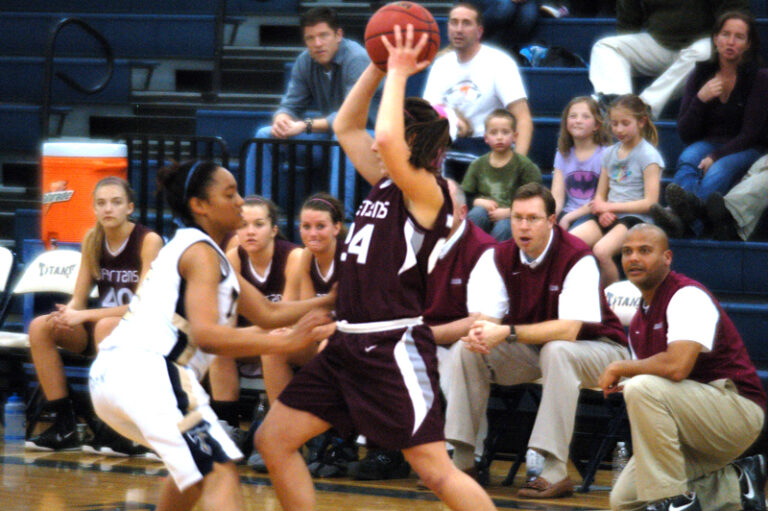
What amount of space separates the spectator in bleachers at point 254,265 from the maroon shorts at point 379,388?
2417mm

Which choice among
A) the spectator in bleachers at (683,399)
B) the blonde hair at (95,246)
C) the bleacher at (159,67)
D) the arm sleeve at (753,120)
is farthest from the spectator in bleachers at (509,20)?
the spectator in bleachers at (683,399)

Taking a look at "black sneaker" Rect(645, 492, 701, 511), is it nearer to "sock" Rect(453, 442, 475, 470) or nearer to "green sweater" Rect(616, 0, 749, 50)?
"sock" Rect(453, 442, 475, 470)

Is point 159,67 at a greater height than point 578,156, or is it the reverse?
point 159,67

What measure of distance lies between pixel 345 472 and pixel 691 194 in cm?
238

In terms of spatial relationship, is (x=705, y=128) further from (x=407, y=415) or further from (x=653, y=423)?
(x=407, y=415)

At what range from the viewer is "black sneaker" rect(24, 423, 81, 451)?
21.9ft

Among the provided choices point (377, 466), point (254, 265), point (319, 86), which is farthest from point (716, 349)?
point (319, 86)

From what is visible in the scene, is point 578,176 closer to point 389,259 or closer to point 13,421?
point 389,259

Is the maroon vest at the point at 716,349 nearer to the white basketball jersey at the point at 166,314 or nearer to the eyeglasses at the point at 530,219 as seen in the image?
the eyeglasses at the point at 530,219

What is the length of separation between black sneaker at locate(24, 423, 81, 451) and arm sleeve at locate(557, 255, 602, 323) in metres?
2.79

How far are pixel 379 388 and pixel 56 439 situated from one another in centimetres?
332

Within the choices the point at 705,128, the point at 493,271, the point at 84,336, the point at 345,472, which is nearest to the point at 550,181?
the point at 705,128

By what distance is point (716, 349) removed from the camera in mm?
5137

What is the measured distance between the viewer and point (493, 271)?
594 cm
